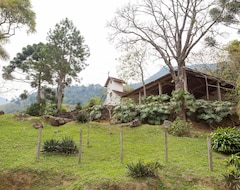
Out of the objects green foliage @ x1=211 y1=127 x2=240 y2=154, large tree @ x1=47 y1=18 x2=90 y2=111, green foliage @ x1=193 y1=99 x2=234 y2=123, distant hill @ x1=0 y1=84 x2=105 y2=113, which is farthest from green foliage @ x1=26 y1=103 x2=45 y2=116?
distant hill @ x1=0 y1=84 x2=105 y2=113

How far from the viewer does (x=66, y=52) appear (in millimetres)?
22781

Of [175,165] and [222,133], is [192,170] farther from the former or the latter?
[222,133]

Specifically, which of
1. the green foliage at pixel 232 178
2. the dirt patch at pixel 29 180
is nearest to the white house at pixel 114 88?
the dirt patch at pixel 29 180

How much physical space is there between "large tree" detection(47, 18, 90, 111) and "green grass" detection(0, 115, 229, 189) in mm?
9462

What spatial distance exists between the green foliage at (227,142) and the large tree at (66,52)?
47.8ft

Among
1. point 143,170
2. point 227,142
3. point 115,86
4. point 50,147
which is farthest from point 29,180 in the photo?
point 115,86

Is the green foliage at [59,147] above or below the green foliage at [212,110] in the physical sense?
below

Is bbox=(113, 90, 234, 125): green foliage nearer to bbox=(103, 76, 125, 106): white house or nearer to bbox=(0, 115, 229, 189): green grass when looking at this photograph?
bbox=(0, 115, 229, 189): green grass

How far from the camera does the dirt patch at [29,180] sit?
7.40 m

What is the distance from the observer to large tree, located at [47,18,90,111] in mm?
21688

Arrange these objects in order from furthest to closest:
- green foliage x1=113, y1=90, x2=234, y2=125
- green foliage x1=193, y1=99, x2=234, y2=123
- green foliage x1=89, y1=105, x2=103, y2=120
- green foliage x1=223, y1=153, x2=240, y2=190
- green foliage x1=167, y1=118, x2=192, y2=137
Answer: green foliage x1=89, y1=105, x2=103, y2=120
green foliage x1=113, y1=90, x2=234, y2=125
green foliage x1=193, y1=99, x2=234, y2=123
green foliage x1=167, y1=118, x2=192, y2=137
green foliage x1=223, y1=153, x2=240, y2=190

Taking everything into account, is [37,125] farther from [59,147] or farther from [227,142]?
[227,142]

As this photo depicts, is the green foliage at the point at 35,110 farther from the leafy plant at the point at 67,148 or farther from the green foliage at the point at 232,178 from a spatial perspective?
the green foliage at the point at 232,178

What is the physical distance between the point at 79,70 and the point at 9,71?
261 inches
